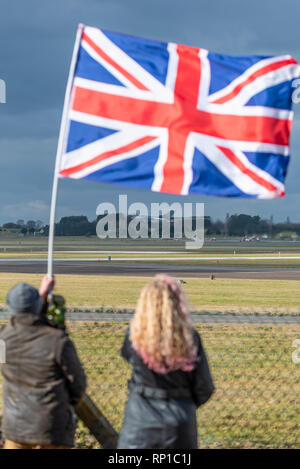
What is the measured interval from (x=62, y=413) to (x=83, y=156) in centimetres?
194

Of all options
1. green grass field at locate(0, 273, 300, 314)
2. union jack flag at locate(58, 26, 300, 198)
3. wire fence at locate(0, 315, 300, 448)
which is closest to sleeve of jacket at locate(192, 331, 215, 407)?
union jack flag at locate(58, 26, 300, 198)

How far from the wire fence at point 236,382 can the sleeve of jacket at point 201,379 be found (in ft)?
8.31

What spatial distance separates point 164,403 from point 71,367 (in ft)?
1.89

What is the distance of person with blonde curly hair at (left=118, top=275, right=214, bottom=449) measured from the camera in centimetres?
321

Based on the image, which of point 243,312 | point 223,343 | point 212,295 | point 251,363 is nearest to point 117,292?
point 212,295

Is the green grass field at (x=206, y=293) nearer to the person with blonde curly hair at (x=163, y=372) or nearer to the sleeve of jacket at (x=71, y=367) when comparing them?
the sleeve of jacket at (x=71, y=367)

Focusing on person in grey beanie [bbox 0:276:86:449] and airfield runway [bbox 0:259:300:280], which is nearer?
person in grey beanie [bbox 0:276:86:449]

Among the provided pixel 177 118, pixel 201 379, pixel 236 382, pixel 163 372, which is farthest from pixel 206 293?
pixel 163 372

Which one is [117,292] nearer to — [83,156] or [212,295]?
[212,295]

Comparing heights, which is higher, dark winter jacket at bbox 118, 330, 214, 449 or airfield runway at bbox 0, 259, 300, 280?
dark winter jacket at bbox 118, 330, 214, 449

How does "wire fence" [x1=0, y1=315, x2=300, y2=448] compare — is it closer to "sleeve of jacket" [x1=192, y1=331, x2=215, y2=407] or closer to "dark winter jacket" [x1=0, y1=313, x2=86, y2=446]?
"dark winter jacket" [x1=0, y1=313, x2=86, y2=446]

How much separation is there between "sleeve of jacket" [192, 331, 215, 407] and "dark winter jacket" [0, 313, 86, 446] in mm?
674

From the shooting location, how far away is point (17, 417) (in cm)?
354

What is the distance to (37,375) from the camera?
344 cm
